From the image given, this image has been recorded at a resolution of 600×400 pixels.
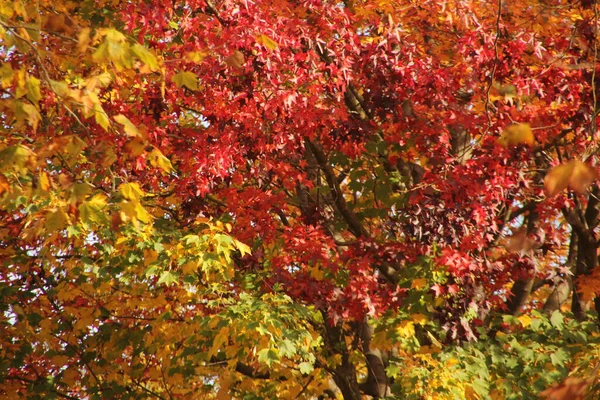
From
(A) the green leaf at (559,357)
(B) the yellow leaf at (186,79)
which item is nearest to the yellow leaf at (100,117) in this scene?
(B) the yellow leaf at (186,79)

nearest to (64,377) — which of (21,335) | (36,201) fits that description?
(21,335)

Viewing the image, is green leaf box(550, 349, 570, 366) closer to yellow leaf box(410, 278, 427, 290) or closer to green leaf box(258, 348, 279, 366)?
yellow leaf box(410, 278, 427, 290)

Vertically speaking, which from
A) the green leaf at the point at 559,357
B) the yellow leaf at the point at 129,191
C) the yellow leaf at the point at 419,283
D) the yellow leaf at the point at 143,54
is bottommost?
the green leaf at the point at 559,357

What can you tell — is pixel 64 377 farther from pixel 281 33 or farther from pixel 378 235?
pixel 281 33

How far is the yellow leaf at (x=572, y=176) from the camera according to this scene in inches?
96.3

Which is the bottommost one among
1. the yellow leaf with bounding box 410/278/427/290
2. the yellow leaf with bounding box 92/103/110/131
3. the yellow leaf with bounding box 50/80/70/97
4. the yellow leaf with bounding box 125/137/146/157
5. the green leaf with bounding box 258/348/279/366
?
the green leaf with bounding box 258/348/279/366

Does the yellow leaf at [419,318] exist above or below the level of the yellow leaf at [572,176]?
above

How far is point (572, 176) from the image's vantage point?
2.46 meters

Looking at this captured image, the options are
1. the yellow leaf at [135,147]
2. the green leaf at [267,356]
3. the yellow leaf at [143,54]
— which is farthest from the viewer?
the green leaf at [267,356]

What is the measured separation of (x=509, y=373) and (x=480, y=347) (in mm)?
415

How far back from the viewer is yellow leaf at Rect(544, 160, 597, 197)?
2445mm

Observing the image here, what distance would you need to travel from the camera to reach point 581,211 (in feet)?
26.3

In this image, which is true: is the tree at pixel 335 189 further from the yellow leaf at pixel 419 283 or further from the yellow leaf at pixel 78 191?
the yellow leaf at pixel 78 191

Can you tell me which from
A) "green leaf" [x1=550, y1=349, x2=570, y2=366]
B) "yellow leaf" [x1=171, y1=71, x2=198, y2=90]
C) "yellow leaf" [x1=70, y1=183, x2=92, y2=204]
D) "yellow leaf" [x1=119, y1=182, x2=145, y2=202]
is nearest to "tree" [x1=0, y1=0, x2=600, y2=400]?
"green leaf" [x1=550, y1=349, x2=570, y2=366]
